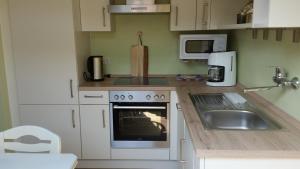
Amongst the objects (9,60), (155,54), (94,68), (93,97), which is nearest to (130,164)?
(93,97)

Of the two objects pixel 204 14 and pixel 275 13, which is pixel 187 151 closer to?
pixel 275 13

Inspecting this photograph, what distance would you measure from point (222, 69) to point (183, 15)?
2.09ft

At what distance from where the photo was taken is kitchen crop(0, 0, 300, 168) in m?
1.78

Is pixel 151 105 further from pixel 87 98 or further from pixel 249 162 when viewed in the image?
pixel 249 162

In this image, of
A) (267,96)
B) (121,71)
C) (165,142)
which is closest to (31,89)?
(121,71)

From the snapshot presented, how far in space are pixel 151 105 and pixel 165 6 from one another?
92 centimetres

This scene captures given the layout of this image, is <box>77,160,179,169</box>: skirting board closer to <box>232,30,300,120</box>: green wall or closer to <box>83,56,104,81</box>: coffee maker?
<box>83,56,104,81</box>: coffee maker

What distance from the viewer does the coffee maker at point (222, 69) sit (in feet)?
8.28

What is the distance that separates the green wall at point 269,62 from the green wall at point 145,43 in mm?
621

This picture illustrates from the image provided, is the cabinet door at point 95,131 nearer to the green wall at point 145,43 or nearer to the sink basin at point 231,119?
the green wall at point 145,43

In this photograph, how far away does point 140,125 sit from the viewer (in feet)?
8.80

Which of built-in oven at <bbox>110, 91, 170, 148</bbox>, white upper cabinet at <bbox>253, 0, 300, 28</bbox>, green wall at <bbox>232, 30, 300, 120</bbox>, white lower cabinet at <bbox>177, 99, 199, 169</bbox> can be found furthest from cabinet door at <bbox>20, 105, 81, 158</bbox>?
white upper cabinet at <bbox>253, 0, 300, 28</bbox>

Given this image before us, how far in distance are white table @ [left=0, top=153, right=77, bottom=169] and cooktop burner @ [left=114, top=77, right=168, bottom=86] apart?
4.66 feet

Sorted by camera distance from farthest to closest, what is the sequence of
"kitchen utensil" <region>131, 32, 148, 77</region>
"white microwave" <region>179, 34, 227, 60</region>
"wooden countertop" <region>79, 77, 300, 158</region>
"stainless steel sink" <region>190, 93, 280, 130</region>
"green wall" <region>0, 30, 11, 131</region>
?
"kitchen utensil" <region>131, 32, 148, 77</region> → "white microwave" <region>179, 34, 227, 60</region> → "green wall" <region>0, 30, 11, 131</region> → "stainless steel sink" <region>190, 93, 280, 130</region> → "wooden countertop" <region>79, 77, 300, 158</region>
